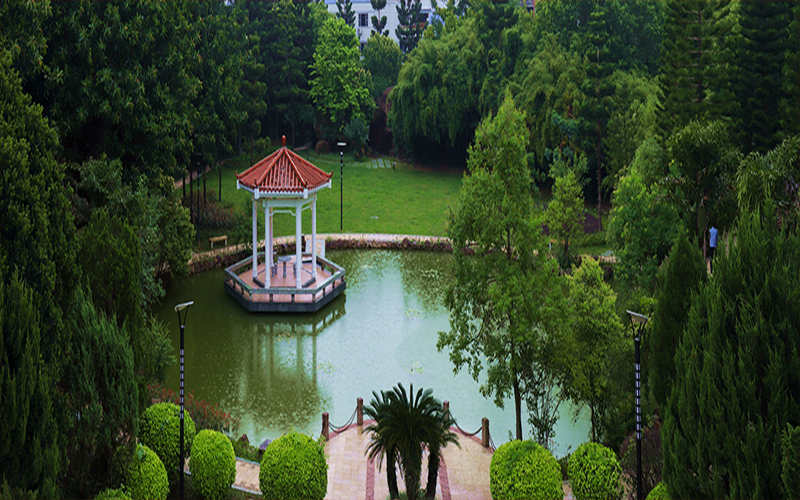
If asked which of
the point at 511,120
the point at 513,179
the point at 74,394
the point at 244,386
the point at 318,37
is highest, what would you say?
the point at 318,37

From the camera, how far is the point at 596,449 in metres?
13.7

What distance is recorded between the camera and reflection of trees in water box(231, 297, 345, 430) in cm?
1889

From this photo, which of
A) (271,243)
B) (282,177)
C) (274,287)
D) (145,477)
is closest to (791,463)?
(145,477)

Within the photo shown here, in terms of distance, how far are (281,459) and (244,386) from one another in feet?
22.8

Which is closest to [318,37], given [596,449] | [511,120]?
[511,120]

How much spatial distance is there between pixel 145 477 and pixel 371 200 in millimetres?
28651

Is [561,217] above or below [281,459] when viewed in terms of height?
above

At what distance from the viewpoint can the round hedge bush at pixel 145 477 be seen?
43.9 feet

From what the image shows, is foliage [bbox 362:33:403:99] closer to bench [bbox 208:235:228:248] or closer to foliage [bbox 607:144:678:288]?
bench [bbox 208:235:228:248]

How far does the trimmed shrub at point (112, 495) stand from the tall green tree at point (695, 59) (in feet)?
67.3

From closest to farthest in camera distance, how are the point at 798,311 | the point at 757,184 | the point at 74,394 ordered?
the point at 798,311, the point at 74,394, the point at 757,184

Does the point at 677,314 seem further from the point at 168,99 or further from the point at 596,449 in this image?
the point at 168,99

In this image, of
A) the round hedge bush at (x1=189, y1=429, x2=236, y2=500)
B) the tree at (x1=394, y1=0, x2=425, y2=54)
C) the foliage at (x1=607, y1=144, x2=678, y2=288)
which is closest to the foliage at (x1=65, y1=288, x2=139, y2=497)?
the round hedge bush at (x1=189, y1=429, x2=236, y2=500)

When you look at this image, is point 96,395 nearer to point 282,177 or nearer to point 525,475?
point 525,475
